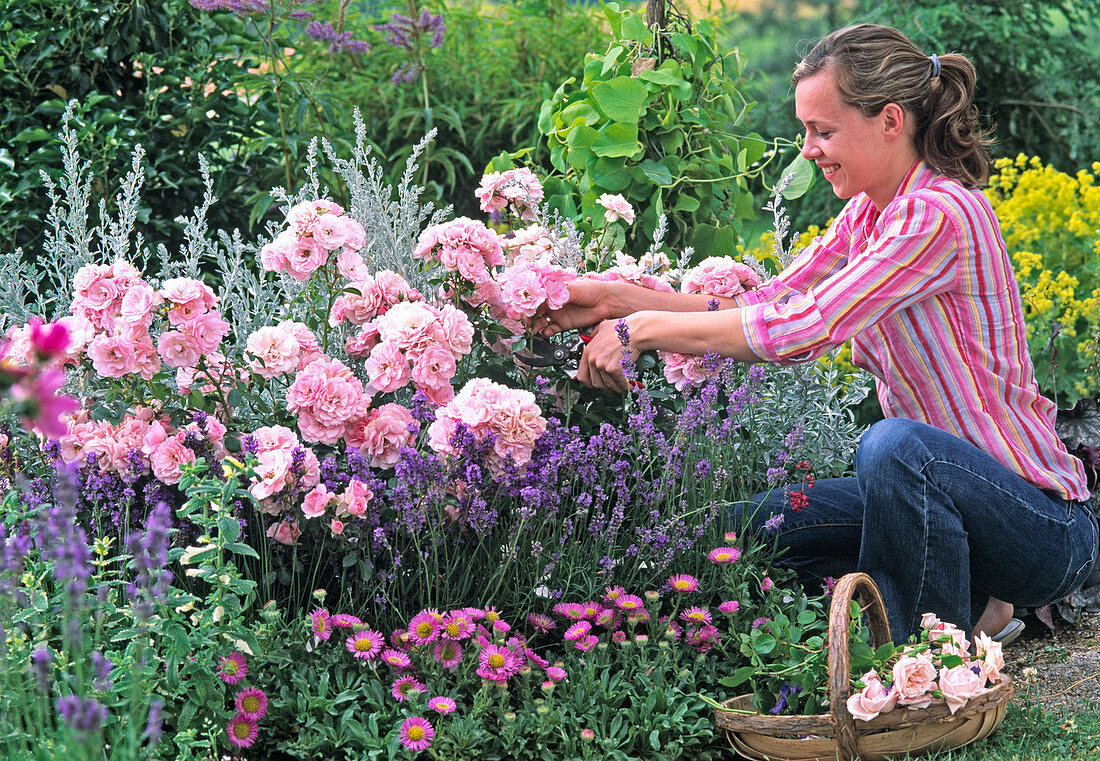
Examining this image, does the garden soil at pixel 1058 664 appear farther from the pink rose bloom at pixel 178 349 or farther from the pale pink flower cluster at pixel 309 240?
the pink rose bloom at pixel 178 349

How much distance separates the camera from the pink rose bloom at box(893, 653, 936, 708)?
180cm

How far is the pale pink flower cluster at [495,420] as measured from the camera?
1.91 m

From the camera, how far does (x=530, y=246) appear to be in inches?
99.0

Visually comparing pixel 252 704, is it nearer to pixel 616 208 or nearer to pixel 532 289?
pixel 532 289

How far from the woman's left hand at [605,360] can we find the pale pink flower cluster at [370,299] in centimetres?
43

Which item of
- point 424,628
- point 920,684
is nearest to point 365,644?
point 424,628

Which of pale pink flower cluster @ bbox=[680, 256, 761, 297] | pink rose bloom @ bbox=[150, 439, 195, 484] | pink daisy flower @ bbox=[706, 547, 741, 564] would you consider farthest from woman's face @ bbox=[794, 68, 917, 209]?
pink rose bloom @ bbox=[150, 439, 195, 484]

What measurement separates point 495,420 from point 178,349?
2.15ft

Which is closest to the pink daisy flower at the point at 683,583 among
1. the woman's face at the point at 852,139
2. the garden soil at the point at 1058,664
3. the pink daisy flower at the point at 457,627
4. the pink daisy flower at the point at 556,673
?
the pink daisy flower at the point at 556,673

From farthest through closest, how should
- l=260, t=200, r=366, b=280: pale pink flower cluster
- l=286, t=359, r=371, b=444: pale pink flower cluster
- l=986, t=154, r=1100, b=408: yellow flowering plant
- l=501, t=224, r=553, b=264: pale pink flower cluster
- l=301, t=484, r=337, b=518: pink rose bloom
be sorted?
l=986, t=154, r=1100, b=408: yellow flowering plant → l=501, t=224, r=553, b=264: pale pink flower cluster → l=260, t=200, r=366, b=280: pale pink flower cluster → l=286, t=359, r=371, b=444: pale pink flower cluster → l=301, t=484, r=337, b=518: pink rose bloom

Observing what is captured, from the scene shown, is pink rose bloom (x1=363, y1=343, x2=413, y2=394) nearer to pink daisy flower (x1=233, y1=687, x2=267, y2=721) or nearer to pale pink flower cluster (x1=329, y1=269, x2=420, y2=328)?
pale pink flower cluster (x1=329, y1=269, x2=420, y2=328)

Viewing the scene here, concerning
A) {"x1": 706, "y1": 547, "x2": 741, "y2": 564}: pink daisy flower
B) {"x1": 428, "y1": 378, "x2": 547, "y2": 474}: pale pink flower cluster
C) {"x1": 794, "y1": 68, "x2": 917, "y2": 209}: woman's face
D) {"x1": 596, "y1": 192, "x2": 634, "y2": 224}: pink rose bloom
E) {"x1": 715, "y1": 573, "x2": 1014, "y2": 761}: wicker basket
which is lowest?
{"x1": 715, "y1": 573, "x2": 1014, "y2": 761}: wicker basket

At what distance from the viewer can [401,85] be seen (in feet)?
15.0

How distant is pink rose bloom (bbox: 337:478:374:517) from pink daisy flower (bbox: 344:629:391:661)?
220 mm
